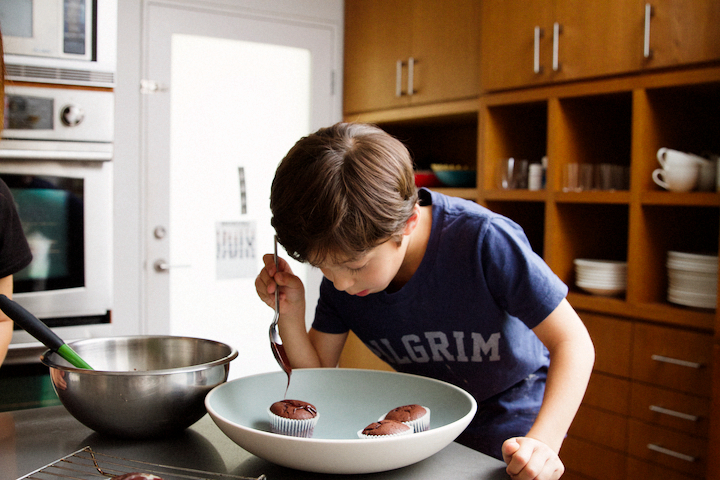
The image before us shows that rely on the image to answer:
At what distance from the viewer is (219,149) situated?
3.07m

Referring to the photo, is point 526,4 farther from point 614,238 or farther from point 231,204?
point 231,204

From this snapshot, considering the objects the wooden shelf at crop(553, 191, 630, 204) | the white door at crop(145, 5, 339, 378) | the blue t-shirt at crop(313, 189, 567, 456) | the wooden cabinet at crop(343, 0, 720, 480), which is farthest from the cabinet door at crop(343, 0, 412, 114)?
the blue t-shirt at crop(313, 189, 567, 456)

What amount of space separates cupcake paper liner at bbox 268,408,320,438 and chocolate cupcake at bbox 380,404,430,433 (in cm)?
11

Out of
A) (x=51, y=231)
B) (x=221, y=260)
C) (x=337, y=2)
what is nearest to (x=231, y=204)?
(x=221, y=260)

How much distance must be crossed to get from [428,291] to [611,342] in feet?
4.06

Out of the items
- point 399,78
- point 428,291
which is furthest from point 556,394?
point 399,78

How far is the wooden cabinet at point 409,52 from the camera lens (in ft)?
8.71

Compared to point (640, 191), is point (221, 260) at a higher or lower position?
lower

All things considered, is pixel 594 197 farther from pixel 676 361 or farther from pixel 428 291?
pixel 428 291

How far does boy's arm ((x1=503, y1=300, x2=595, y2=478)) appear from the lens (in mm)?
749

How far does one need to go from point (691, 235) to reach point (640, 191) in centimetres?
39

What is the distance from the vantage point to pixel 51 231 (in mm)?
2330

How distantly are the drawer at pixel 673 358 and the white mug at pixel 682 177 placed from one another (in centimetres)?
44

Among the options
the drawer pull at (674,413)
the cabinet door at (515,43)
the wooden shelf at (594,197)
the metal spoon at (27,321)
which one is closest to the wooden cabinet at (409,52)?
the cabinet door at (515,43)
